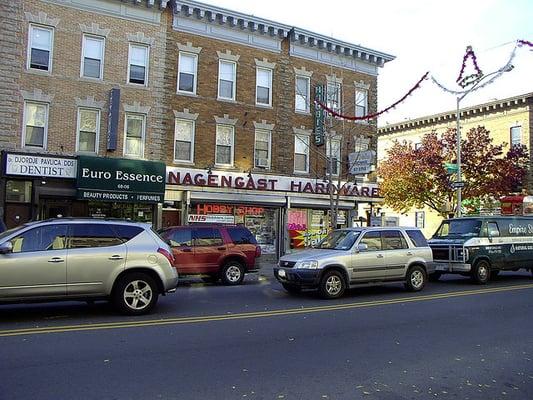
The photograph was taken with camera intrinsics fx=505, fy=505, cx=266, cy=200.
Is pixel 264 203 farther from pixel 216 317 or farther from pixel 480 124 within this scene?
pixel 480 124

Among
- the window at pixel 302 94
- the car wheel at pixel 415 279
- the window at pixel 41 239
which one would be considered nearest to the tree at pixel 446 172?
the window at pixel 302 94

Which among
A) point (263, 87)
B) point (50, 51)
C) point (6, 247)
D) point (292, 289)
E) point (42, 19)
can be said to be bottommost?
point (292, 289)

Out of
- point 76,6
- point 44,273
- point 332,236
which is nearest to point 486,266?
point 332,236

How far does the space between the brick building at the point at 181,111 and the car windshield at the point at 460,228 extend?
8.42 metres

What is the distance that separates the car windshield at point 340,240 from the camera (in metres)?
12.0

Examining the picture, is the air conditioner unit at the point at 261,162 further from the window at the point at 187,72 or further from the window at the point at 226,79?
the window at the point at 187,72

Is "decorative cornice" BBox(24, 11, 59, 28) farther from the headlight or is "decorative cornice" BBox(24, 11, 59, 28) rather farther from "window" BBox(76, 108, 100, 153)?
the headlight

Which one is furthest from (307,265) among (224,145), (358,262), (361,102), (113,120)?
(361,102)

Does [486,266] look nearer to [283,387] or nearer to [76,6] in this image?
[283,387]

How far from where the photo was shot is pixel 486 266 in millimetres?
14766

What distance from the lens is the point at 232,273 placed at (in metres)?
14.6

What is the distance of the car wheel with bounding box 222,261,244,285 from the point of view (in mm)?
14461

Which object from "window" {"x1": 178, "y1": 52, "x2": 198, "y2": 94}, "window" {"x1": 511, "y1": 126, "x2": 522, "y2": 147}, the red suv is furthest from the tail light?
"window" {"x1": 511, "y1": 126, "x2": 522, "y2": 147}

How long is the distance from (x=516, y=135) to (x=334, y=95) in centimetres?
1559
